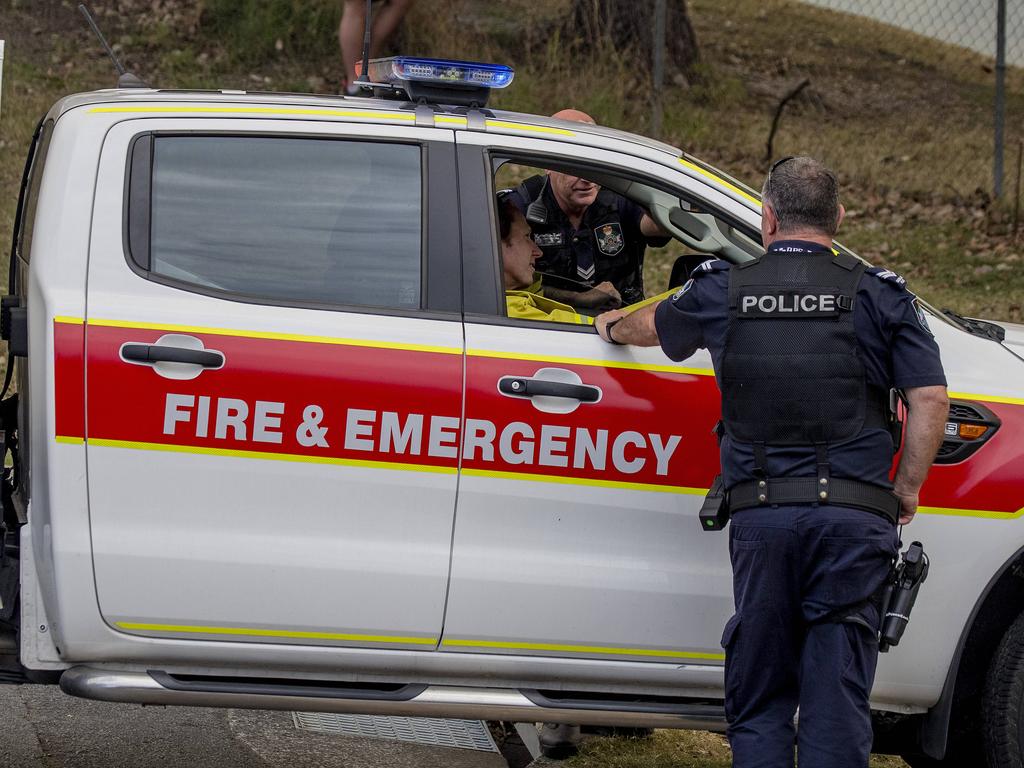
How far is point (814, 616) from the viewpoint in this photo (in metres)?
3.19

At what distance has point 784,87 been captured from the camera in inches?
492

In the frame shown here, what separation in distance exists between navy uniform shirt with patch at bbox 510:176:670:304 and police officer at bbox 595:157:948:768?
1.73 m

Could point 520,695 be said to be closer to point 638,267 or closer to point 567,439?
point 567,439

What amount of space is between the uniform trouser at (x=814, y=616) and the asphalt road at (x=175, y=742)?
1319 mm

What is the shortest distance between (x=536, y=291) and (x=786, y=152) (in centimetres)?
708

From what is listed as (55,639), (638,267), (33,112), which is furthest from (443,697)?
(33,112)

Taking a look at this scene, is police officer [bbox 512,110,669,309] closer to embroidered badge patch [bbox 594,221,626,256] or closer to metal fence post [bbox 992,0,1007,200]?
embroidered badge patch [bbox 594,221,626,256]

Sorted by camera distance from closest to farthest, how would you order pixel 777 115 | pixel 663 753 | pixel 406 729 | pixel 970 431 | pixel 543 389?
pixel 543 389 < pixel 970 431 < pixel 663 753 < pixel 406 729 < pixel 777 115

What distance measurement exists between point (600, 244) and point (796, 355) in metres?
1.93

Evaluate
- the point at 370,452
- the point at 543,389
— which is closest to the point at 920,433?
the point at 543,389

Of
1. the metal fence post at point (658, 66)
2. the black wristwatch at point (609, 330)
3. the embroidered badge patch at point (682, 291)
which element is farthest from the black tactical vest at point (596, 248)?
the metal fence post at point (658, 66)

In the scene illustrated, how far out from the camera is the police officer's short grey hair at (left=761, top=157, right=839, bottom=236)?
127 inches

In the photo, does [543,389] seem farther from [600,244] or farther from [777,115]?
[777,115]

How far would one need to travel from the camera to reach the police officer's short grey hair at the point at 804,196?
3.22 m
